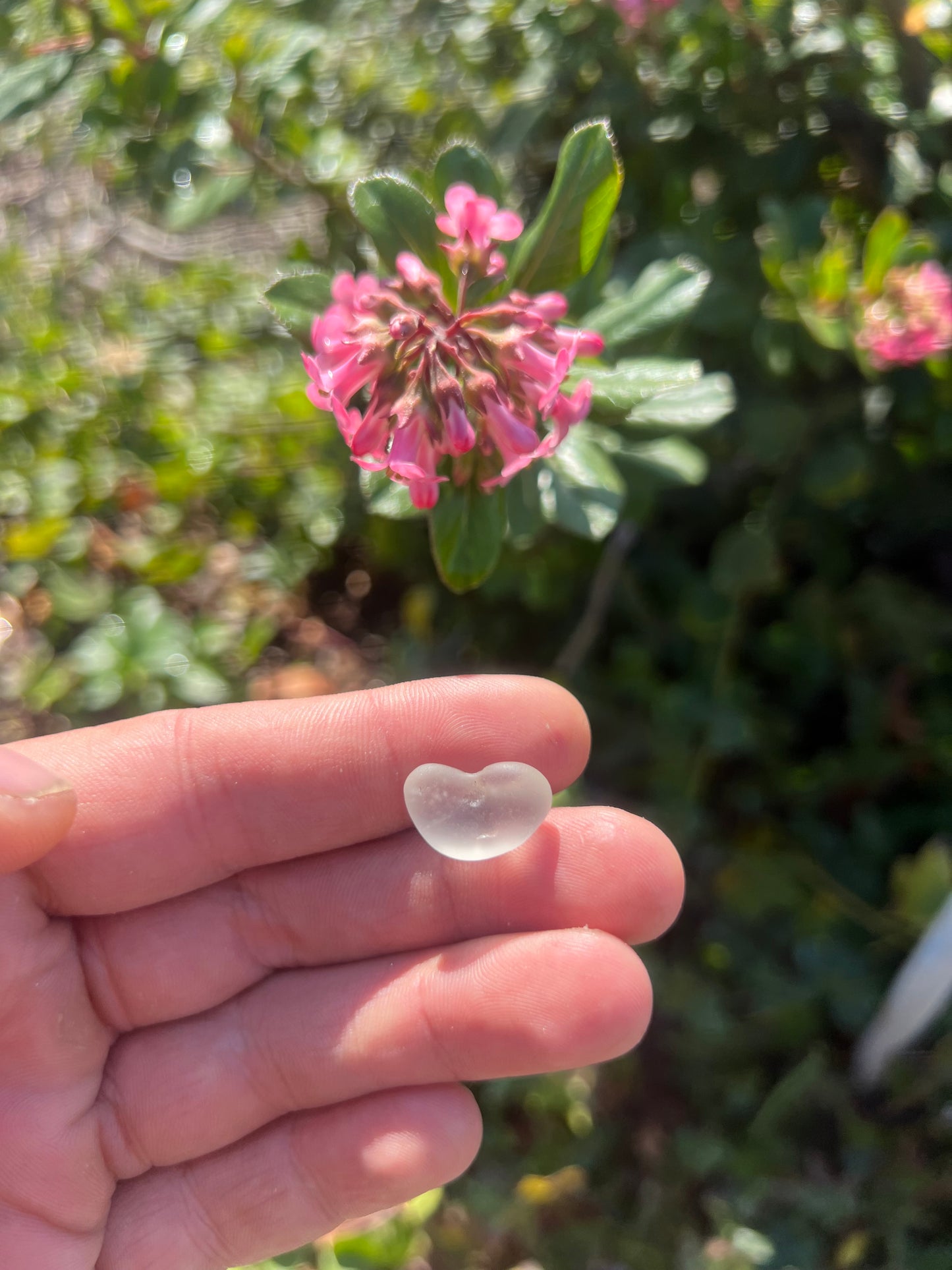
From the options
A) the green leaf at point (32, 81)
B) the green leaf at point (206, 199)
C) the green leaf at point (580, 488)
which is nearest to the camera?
the green leaf at point (580, 488)

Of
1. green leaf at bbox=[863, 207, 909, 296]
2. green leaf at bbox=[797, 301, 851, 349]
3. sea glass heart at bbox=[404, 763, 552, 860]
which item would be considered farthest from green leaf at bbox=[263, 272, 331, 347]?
green leaf at bbox=[863, 207, 909, 296]

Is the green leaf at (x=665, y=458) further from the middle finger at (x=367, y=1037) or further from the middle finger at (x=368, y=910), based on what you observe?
the middle finger at (x=367, y=1037)

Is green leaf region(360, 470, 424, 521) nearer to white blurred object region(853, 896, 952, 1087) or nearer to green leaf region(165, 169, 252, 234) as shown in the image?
green leaf region(165, 169, 252, 234)

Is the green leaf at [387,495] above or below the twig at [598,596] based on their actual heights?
above

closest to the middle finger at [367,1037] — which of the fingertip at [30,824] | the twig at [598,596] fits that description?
the fingertip at [30,824]

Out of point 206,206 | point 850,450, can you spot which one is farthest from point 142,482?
point 850,450

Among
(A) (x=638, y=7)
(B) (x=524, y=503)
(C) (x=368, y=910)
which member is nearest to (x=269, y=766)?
(C) (x=368, y=910)

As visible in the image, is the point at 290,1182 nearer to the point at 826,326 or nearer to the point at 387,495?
the point at 387,495
